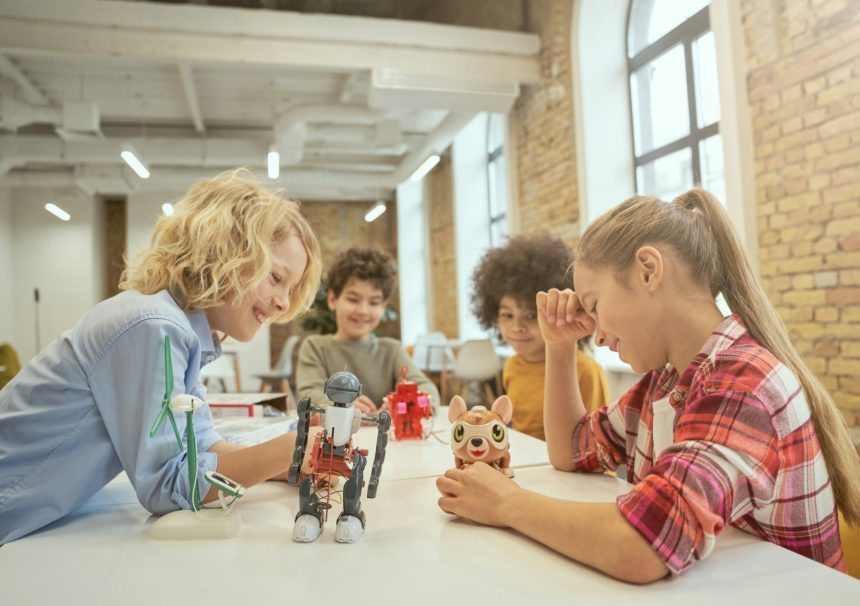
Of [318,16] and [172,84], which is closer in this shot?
[318,16]

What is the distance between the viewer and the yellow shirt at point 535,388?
2.21 m

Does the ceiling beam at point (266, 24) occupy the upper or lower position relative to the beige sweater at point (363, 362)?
upper

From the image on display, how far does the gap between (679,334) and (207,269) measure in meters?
0.95

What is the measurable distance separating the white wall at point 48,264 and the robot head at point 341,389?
10751mm

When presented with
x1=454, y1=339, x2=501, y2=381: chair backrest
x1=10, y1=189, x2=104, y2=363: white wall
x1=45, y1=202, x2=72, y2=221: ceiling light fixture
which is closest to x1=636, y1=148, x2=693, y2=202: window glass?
x1=454, y1=339, x2=501, y2=381: chair backrest

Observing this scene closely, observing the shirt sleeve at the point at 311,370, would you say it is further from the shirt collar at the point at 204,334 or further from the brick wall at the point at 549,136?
the brick wall at the point at 549,136

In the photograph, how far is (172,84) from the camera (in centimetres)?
791

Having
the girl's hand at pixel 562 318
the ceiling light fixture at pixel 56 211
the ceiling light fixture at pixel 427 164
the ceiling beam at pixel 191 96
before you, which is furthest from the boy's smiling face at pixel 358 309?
the ceiling light fixture at pixel 56 211

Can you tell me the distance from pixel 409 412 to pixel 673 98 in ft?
13.3

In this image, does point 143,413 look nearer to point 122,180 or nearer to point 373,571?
point 373,571

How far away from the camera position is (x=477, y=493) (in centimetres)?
104

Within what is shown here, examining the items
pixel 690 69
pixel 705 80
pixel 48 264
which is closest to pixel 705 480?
pixel 705 80

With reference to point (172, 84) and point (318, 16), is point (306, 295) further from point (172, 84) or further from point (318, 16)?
point (172, 84)

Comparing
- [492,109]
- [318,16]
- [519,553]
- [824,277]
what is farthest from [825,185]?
[318,16]
